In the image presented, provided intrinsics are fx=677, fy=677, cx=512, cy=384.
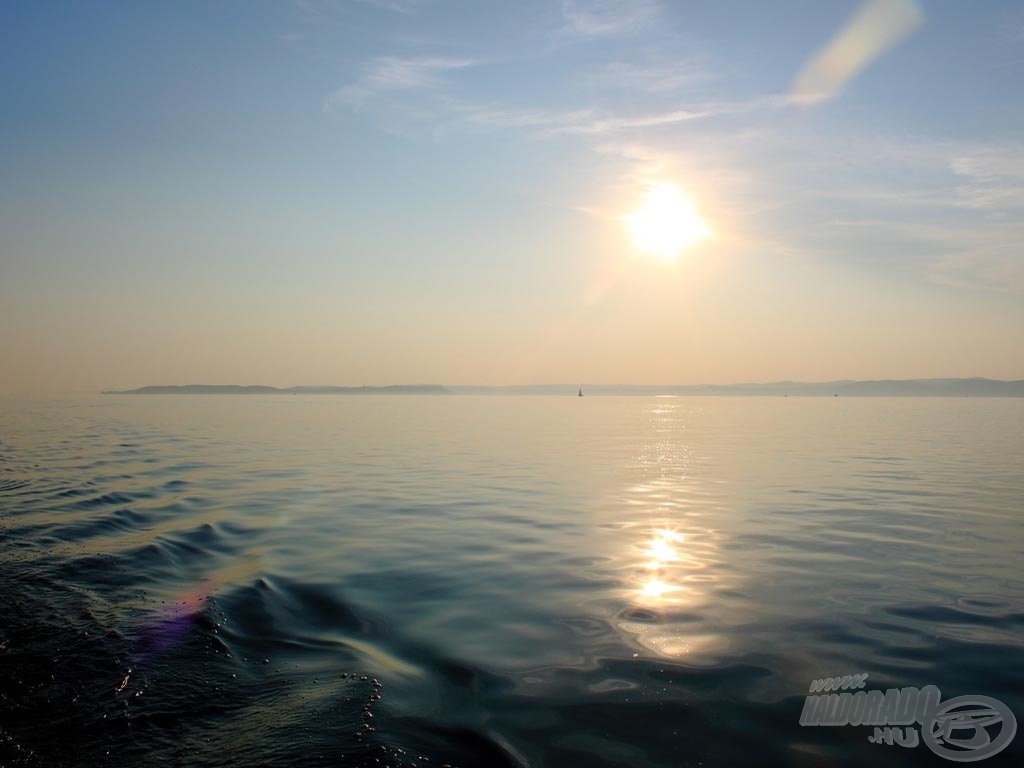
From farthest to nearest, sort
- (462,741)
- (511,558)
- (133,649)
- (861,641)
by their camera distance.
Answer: (511,558), (861,641), (133,649), (462,741)

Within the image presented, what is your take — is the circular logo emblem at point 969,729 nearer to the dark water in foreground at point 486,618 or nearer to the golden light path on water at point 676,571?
the dark water in foreground at point 486,618

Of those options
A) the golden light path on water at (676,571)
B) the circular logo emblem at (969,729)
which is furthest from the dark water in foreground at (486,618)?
the circular logo emblem at (969,729)

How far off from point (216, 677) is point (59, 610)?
454 centimetres

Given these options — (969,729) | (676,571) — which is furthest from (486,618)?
(969,729)

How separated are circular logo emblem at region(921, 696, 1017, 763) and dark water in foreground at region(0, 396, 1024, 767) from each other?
262 mm

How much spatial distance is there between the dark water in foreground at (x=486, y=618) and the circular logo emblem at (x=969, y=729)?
0.26 metres

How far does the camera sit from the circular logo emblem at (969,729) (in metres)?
7.28

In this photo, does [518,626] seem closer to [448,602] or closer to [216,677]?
[448,602]

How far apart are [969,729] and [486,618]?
6.93 meters

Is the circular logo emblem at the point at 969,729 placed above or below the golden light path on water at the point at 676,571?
above

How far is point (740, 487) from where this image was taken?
27.9 meters

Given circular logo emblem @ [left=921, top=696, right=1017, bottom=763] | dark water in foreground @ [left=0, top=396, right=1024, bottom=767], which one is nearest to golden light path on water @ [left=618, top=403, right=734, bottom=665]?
dark water in foreground @ [left=0, top=396, right=1024, bottom=767]

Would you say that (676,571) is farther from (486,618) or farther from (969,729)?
(969,729)

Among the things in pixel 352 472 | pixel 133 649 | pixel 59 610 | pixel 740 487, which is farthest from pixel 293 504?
pixel 740 487
